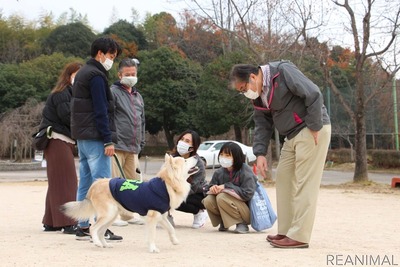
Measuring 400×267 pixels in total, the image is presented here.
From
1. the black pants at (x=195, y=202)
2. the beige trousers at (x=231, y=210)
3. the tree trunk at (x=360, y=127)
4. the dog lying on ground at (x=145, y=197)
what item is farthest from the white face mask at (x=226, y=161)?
→ the tree trunk at (x=360, y=127)

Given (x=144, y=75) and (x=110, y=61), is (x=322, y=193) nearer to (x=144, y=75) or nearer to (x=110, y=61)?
(x=110, y=61)

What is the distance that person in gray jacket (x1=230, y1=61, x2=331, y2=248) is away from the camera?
18.5ft

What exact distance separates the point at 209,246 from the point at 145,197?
84cm

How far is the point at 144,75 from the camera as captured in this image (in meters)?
39.5

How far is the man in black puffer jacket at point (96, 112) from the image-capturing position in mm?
6082

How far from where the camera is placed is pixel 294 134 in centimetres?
582

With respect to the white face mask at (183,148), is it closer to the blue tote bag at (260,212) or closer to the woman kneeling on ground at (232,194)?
the woman kneeling on ground at (232,194)

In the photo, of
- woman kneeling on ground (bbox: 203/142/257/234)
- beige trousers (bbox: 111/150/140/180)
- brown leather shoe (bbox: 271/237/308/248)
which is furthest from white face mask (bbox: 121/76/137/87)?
brown leather shoe (bbox: 271/237/308/248)

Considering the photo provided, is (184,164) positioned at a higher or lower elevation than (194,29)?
lower

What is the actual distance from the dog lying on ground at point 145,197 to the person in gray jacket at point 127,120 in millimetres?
1763

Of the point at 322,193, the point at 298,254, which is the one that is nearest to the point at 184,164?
the point at 298,254

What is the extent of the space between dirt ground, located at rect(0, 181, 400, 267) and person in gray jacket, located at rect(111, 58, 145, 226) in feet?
2.68

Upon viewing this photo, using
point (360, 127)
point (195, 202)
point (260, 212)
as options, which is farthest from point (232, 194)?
point (360, 127)

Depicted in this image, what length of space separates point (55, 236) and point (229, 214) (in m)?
1.99
